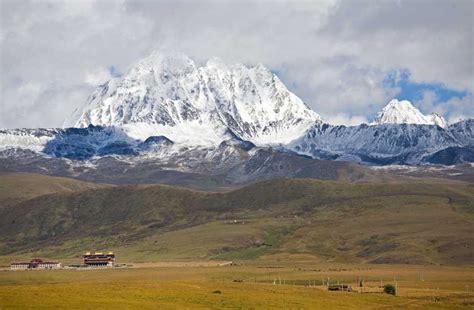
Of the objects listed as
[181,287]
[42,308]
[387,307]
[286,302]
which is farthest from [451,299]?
[42,308]

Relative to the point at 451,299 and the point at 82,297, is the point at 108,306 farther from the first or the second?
the point at 451,299

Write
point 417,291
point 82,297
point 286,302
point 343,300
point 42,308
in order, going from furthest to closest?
point 417,291 < point 343,300 < point 286,302 < point 82,297 < point 42,308

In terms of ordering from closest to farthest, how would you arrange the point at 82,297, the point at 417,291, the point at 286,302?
the point at 82,297, the point at 286,302, the point at 417,291

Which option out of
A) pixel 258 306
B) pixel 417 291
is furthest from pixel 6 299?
pixel 417 291

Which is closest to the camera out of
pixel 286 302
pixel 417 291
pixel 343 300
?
pixel 286 302

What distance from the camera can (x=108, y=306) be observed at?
115562mm

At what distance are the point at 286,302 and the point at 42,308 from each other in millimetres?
41086

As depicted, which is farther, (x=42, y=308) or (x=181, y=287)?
(x=181, y=287)

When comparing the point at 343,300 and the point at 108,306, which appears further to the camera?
the point at 343,300

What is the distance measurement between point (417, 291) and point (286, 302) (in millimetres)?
47348

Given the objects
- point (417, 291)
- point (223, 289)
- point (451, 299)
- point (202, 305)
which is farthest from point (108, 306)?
point (417, 291)

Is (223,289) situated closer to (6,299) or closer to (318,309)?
(318,309)

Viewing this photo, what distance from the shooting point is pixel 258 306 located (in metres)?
129

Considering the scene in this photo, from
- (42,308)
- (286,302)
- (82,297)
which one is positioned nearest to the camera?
(42,308)
